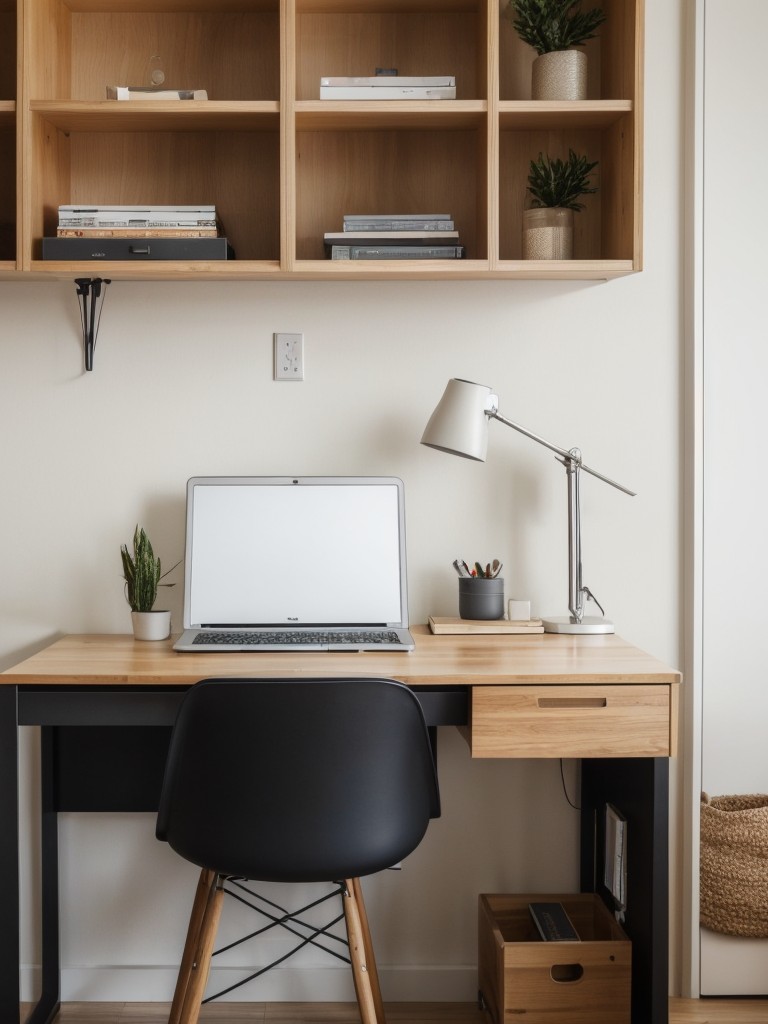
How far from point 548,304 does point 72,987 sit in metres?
1.94

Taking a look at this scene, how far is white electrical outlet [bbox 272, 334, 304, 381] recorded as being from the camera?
2166 mm

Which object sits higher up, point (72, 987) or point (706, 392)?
point (706, 392)

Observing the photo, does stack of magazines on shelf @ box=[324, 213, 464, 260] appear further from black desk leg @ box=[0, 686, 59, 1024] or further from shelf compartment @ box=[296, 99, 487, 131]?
black desk leg @ box=[0, 686, 59, 1024]

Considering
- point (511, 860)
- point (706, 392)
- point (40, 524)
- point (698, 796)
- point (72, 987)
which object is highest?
point (706, 392)

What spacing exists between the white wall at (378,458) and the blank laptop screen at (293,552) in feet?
0.37

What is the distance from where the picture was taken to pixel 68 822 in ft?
7.18

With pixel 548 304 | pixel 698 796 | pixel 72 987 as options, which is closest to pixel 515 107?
pixel 548 304

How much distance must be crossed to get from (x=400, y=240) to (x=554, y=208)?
36cm

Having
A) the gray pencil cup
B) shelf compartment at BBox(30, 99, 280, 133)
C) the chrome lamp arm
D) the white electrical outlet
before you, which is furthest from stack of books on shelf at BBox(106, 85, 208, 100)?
Result: the gray pencil cup

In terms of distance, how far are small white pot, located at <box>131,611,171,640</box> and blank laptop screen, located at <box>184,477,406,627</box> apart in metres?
0.05

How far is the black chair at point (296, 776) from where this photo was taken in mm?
1438

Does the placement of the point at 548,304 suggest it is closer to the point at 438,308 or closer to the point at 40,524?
the point at 438,308

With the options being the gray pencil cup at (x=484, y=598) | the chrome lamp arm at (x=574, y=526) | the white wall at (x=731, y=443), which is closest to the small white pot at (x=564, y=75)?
the white wall at (x=731, y=443)

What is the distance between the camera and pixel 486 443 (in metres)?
2.06
